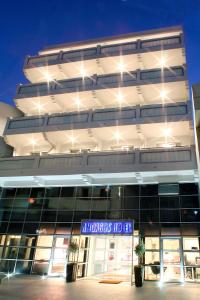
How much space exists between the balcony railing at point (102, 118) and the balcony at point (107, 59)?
639cm

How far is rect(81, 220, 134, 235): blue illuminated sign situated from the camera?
1748cm

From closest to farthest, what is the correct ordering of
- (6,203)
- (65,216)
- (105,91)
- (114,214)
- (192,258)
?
(192,258) < (114,214) < (65,216) < (6,203) < (105,91)

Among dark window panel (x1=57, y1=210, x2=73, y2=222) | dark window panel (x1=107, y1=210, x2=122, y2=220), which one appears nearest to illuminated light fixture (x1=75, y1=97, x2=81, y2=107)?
dark window panel (x1=57, y1=210, x2=73, y2=222)

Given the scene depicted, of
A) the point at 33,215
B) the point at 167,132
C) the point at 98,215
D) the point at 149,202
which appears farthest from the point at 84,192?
the point at 167,132

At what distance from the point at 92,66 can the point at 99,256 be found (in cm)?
1784

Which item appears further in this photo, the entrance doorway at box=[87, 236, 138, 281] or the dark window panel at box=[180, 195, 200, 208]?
the entrance doorway at box=[87, 236, 138, 281]

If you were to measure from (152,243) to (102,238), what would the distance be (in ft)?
15.5

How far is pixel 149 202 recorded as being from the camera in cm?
1916

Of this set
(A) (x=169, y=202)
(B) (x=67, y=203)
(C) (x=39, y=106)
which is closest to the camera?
(A) (x=169, y=202)

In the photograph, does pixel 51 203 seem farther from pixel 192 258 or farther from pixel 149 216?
pixel 192 258

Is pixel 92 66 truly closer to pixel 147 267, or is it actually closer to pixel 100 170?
pixel 100 170

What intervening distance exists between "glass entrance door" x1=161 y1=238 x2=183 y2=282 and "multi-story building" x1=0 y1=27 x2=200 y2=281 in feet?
0.20

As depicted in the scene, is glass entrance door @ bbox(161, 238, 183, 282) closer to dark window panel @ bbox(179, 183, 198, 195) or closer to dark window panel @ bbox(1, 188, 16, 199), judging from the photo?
dark window panel @ bbox(179, 183, 198, 195)

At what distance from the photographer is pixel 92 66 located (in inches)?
1009
